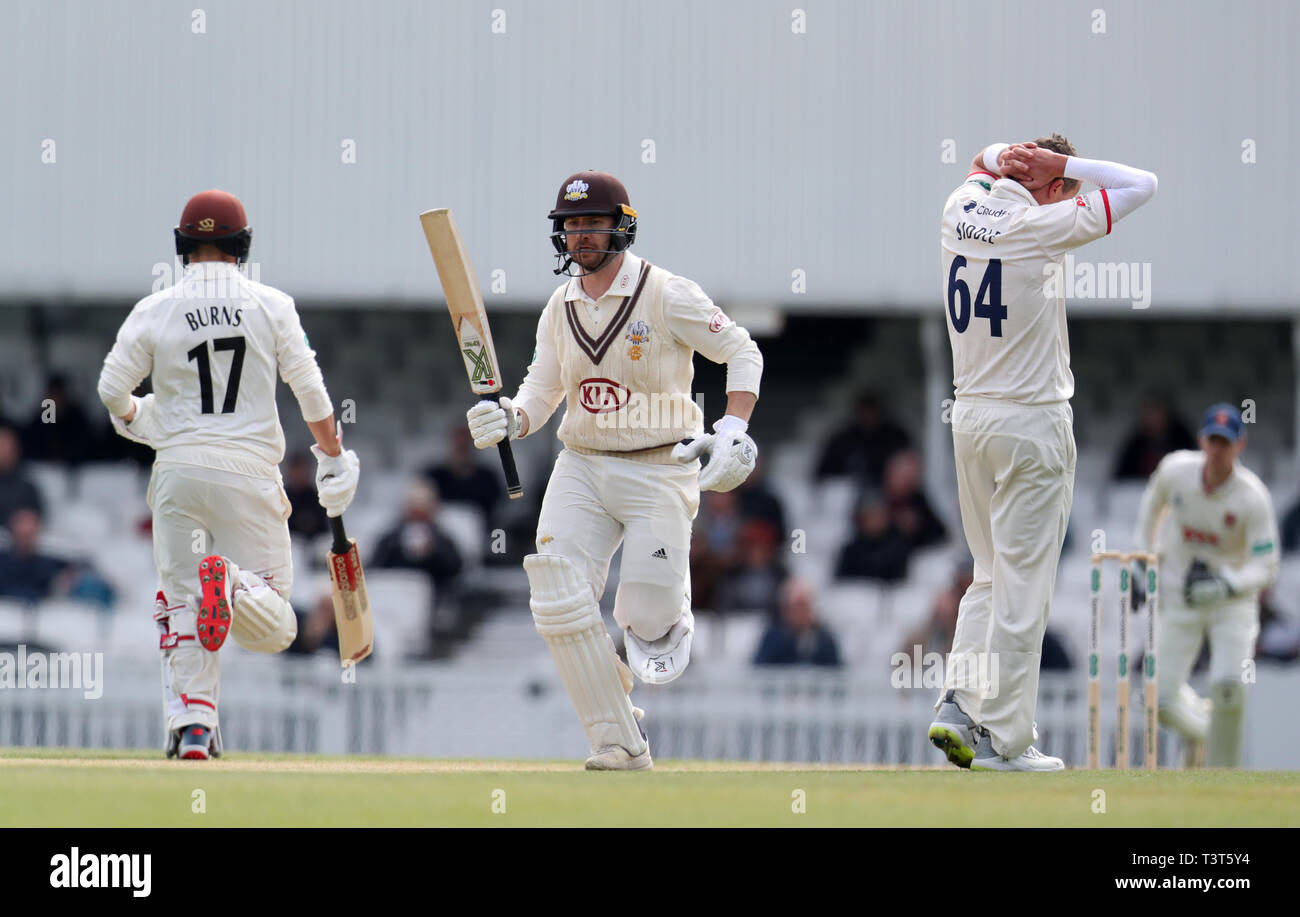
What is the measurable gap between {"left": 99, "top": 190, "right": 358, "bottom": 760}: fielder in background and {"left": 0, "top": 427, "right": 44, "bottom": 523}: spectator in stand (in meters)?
7.03

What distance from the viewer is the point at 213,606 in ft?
21.8

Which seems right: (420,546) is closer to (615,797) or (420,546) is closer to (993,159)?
(993,159)

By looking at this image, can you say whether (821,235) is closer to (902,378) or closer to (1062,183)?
(902,378)

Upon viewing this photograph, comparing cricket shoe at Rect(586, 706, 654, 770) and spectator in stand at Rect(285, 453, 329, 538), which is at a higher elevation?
spectator in stand at Rect(285, 453, 329, 538)

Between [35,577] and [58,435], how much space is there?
2113mm

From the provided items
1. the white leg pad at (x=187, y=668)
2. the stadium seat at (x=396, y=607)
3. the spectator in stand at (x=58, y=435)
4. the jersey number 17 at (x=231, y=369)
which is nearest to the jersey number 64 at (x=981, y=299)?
the jersey number 17 at (x=231, y=369)

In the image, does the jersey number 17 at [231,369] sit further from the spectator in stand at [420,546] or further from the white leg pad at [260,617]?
the spectator in stand at [420,546]

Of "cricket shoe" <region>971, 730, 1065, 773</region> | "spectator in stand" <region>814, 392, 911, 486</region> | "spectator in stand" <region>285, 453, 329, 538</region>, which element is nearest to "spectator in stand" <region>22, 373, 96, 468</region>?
"spectator in stand" <region>285, 453, 329, 538</region>

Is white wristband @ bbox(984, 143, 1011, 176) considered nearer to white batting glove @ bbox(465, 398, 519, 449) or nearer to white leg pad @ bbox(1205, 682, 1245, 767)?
white batting glove @ bbox(465, 398, 519, 449)

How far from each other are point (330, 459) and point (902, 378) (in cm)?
915

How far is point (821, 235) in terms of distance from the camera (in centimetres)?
1393

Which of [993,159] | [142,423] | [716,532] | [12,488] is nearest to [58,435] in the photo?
[12,488]

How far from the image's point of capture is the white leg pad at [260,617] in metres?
6.80

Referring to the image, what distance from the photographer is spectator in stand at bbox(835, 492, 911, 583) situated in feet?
43.3
